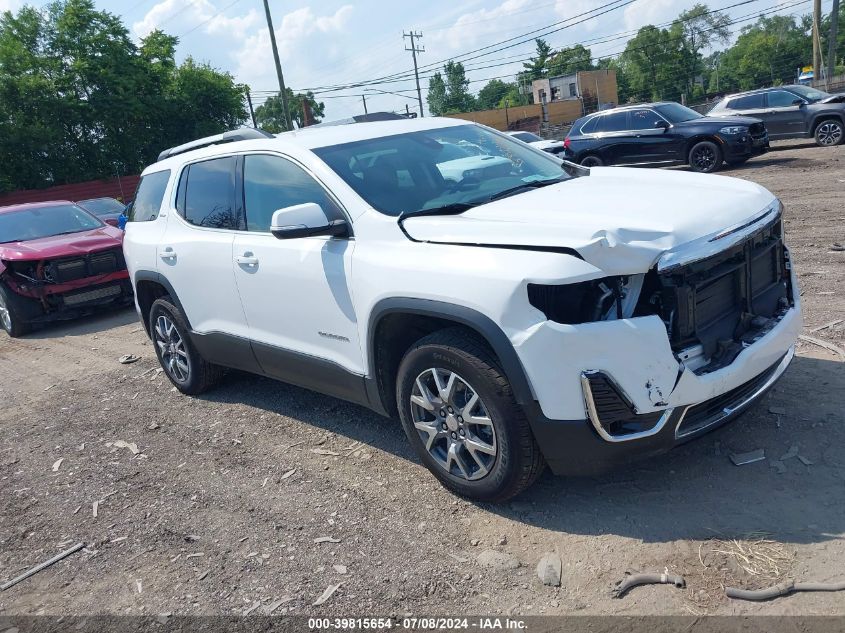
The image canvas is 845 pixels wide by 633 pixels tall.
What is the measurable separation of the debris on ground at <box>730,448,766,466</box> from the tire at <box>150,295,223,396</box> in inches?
152

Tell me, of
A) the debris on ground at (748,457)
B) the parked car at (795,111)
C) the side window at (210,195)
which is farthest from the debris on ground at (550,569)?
the parked car at (795,111)

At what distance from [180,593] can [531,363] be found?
1915mm

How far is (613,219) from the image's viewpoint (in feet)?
10.7

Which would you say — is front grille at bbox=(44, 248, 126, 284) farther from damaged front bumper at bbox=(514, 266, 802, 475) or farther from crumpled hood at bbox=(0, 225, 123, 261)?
damaged front bumper at bbox=(514, 266, 802, 475)

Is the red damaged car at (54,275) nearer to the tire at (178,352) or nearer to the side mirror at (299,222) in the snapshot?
the tire at (178,352)

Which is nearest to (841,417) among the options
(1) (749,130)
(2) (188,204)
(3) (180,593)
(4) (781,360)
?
(4) (781,360)

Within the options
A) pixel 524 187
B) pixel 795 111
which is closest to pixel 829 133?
pixel 795 111

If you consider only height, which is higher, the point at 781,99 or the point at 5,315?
the point at 781,99

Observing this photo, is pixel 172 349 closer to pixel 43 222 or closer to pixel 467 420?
pixel 467 420

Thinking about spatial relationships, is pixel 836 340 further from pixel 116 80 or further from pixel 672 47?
pixel 672 47

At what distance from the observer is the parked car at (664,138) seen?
15.2 metres

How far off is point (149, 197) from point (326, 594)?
406 cm

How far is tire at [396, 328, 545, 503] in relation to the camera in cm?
330

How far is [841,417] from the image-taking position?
396 cm
